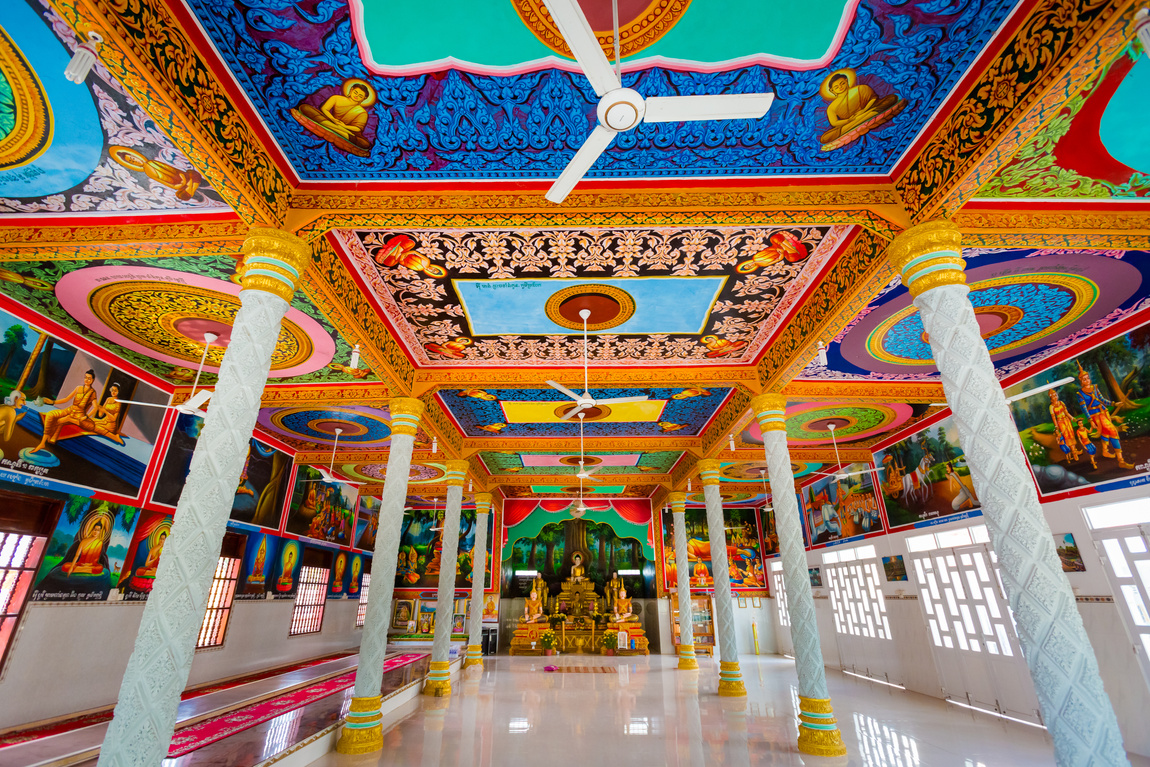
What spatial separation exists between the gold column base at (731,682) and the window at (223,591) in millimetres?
10511

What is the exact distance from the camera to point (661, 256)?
5891mm

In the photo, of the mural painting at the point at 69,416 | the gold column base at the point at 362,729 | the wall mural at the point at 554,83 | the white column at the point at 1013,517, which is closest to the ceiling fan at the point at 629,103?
the wall mural at the point at 554,83

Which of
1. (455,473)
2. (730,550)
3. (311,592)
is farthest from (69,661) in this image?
(730,550)

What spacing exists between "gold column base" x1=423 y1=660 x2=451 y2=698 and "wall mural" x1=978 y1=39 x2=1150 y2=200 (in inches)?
457

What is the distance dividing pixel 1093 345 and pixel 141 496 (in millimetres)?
14616

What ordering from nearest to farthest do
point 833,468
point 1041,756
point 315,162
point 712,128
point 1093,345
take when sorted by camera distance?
point 712,128 < point 315,162 < point 1041,756 < point 1093,345 < point 833,468

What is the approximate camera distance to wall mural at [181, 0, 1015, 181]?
3.45 m

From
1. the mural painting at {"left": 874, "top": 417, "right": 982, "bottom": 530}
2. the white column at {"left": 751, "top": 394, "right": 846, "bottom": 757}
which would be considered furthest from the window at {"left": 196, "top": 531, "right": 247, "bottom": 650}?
the mural painting at {"left": 874, "top": 417, "right": 982, "bottom": 530}

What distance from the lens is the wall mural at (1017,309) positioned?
5.84 m

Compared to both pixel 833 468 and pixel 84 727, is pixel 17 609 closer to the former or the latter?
pixel 84 727

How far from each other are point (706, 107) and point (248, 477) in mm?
12144

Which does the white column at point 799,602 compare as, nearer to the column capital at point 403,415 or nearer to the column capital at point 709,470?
the column capital at point 709,470

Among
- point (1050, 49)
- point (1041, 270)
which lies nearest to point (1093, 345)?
point (1041, 270)

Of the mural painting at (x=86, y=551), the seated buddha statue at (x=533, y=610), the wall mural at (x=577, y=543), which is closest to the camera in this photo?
the mural painting at (x=86, y=551)
